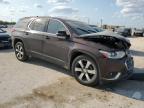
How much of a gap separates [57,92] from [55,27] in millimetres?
2417

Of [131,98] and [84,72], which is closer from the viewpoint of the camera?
[131,98]

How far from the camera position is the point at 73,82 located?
6.51 meters

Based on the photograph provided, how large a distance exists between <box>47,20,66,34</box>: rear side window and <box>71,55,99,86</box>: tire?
3.85 ft

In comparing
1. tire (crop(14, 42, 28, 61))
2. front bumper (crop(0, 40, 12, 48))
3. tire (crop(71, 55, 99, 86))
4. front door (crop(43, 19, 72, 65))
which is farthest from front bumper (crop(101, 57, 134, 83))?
front bumper (crop(0, 40, 12, 48))

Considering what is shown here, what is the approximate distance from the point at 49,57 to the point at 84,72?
154 centimetres

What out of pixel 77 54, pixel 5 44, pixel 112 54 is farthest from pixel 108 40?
pixel 5 44

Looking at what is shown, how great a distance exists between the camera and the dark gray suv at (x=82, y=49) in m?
5.84

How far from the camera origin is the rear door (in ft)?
25.3

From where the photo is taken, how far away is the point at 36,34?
7883 millimetres

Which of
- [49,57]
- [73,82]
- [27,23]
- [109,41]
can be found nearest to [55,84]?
[73,82]

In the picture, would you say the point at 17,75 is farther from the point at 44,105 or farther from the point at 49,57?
the point at 44,105

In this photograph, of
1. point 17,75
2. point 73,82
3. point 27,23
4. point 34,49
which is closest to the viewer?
point 73,82

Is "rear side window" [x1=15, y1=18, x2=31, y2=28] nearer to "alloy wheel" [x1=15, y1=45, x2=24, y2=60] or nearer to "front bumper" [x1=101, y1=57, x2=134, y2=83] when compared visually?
"alloy wheel" [x1=15, y1=45, x2=24, y2=60]

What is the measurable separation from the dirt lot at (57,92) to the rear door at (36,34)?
2.55ft
